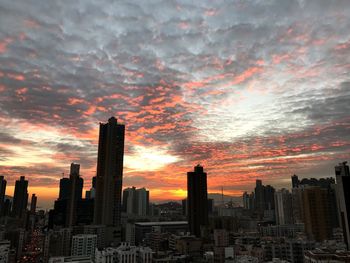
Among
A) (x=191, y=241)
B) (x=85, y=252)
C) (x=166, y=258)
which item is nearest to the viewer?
(x=166, y=258)

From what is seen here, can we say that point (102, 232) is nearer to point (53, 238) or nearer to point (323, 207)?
point (53, 238)

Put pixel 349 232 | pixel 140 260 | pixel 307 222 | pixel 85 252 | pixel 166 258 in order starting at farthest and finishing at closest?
1. pixel 307 222
2. pixel 85 252
3. pixel 349 232
4. pixel 166 258
5. pixel 140 260

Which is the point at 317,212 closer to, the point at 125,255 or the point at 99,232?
the point at 125,255

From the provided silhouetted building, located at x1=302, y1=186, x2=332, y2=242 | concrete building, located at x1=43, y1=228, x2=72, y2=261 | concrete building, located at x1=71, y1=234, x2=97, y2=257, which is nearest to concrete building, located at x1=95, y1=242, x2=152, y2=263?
concrete building, located at x1=71, y1=234, x2=97, y2=257

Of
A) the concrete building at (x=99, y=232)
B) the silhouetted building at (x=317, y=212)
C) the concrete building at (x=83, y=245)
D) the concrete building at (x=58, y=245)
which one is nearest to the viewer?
the concrete building at (x=83, y=245)

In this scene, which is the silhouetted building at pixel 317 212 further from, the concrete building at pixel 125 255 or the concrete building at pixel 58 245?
the concrete building at pixel 58 245

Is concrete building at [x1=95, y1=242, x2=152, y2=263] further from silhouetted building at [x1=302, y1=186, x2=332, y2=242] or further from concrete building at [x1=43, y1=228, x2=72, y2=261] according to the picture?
silhouetted building at [x1=302, y1=186, x2=332, y2=242]

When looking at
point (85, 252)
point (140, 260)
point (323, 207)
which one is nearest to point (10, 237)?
point (85, 252)

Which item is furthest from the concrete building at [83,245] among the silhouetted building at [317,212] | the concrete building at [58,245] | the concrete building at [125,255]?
the silhouetted building at [317,212]
